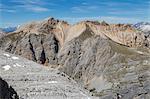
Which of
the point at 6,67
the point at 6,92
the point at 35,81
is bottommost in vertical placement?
the point at 35,81

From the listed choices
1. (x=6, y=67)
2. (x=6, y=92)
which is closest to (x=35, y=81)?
(x=6, y=67)

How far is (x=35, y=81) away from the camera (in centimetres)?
5184

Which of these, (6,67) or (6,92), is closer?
(6,92)

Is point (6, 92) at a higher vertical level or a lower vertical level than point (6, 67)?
lower

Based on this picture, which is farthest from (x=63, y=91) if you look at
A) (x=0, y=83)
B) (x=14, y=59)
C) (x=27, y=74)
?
(x=0, y=83)

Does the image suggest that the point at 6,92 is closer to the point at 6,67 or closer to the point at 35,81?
the point at 35,81

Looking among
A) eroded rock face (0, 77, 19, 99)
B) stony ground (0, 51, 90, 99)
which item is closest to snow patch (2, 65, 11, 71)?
stony ground (0, 51, 90, 99)

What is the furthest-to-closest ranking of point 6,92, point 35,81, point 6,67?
point 6,67
point 35,81
point 6,92

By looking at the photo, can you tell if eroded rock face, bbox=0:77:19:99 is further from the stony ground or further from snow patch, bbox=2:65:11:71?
snow patch, bbox=2:65:11:71

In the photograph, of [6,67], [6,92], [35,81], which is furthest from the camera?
[6,67]

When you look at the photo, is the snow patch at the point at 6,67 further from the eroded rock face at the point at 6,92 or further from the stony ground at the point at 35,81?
the eroded rock face at the point at 6,92

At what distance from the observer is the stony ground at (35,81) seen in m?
49.8

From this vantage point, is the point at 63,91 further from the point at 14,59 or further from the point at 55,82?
the point at 14,59

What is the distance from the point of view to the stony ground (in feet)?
164
